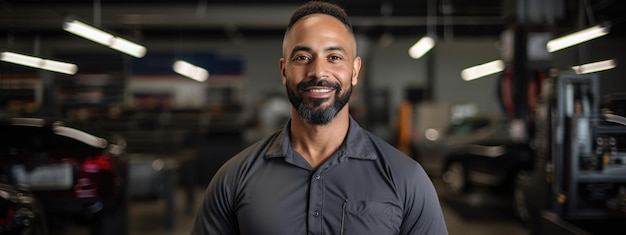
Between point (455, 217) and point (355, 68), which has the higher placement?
point (355, 68)

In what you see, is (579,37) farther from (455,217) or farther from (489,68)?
(489,68)

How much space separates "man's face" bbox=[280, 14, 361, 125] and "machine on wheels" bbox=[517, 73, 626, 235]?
104 inches

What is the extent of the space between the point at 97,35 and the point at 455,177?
234 inches

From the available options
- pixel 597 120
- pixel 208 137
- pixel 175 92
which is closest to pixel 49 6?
pixel 208 137

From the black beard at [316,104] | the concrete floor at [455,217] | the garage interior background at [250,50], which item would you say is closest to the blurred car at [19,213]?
the black beard at [316,104]

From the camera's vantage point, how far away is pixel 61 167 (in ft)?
16.5

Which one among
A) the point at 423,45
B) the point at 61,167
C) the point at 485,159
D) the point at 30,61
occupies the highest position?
the point at 423,45

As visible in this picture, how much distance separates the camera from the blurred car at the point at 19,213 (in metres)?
3.27

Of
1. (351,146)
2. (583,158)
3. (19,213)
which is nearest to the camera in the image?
(351,146)

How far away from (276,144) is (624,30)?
2858 mm

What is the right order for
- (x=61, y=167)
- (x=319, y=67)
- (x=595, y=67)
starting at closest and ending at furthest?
1. (x=319, y=67)
2. (x=595, y=67)
3. (x=61, y=167)

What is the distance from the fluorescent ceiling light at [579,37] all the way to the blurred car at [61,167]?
406cm

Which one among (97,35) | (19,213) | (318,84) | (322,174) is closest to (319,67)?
(318,84)

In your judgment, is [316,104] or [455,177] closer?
[316,104]
